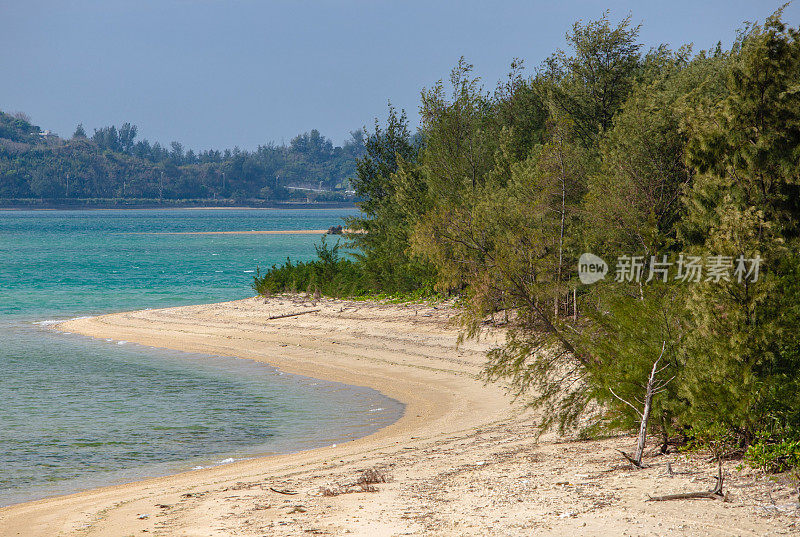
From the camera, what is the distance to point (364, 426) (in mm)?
16594

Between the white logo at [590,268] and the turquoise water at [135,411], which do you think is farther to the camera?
the white logo at [590,268]

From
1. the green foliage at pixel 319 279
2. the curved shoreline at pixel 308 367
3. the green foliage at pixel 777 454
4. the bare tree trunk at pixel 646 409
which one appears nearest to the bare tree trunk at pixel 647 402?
the bare tree trunk at pixel 646 409

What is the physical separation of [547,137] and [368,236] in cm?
1088

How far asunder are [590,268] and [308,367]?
9355 mm

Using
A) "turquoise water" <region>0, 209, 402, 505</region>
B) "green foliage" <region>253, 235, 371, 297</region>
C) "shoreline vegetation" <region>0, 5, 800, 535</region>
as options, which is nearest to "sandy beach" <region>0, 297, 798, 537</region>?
"shoreline vegetation" <region>0, 5, 800, 535</region>

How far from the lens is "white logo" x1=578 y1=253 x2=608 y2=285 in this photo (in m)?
17.4

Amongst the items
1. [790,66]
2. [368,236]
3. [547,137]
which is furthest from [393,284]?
[790,66]

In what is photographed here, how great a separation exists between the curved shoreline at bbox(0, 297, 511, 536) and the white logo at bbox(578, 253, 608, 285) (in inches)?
130

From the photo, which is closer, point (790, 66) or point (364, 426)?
point (790, 66)

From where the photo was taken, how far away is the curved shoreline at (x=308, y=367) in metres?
10.7

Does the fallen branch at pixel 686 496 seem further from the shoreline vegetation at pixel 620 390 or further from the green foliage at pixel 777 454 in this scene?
the green foliage at pixel 777 454

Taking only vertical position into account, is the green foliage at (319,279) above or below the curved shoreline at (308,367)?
above

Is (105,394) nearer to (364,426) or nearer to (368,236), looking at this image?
(364,426)

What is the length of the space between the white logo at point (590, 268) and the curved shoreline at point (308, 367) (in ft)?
10.8
